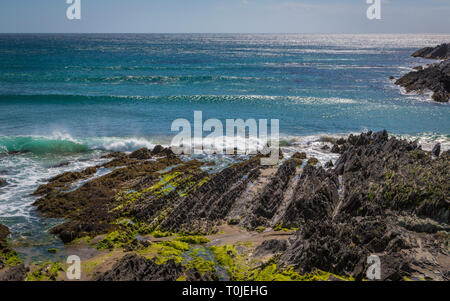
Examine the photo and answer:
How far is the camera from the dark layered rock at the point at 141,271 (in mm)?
11079

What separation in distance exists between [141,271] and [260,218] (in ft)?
21.9

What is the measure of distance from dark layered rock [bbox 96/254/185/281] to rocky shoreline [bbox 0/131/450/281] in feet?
0.14

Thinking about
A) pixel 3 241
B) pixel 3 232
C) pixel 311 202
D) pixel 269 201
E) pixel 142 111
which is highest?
pixel 142 111

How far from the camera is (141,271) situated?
37.1 ft

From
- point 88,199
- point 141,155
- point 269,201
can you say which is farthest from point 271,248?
point 141,155

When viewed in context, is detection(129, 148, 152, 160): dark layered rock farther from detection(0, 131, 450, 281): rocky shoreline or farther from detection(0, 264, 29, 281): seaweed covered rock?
detection(0, 264, 29, 281): seaweed covered rock

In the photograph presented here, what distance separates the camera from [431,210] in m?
15.1

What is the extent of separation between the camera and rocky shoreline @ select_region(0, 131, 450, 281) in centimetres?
1194

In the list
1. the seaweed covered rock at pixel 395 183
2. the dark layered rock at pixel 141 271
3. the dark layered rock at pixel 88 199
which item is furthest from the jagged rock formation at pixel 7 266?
the seaweed covered rock at pixel 395 183

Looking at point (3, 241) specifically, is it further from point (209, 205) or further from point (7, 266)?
point (209, 205)
